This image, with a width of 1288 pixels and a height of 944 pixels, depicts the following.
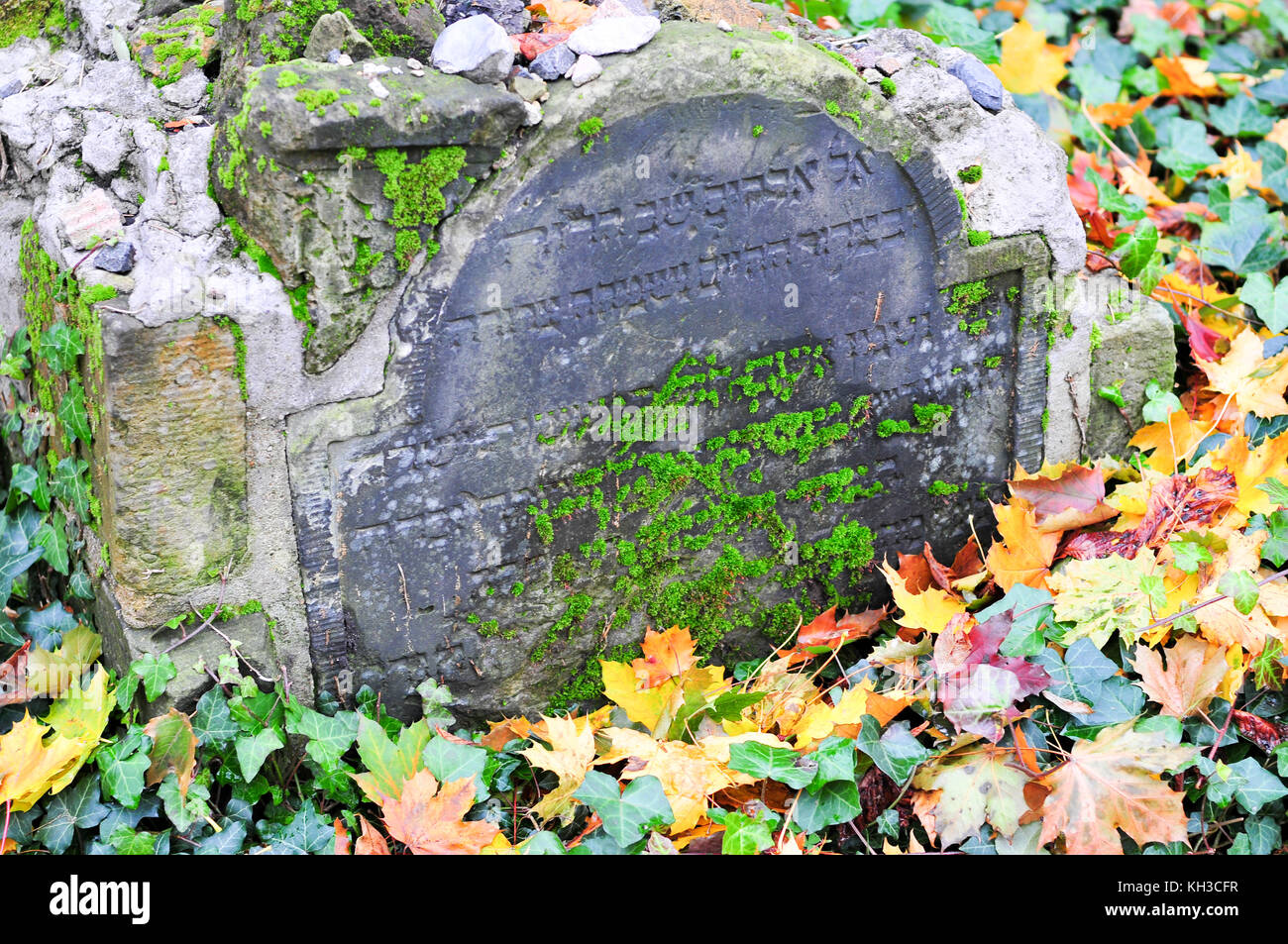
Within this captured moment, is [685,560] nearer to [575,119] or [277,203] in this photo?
[575,119]

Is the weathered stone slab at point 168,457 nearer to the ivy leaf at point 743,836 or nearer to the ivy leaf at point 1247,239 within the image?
the ivy leaf at point 743,836

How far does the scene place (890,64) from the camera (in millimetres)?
2629

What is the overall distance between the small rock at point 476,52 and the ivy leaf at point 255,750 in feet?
4.59

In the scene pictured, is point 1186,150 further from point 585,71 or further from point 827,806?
point 827,806

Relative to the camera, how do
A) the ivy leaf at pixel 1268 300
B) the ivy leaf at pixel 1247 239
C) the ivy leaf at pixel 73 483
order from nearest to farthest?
the ivy leaf at pixel 73 483
the ivy leaf at pixel 1268 300
the ivy leaf at pixel 1247 239

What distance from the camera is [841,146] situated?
2535 millimetres

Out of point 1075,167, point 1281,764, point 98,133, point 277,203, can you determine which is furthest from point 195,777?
point 1075,167

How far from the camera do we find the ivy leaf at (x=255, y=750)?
2.30m

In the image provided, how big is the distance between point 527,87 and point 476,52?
117 millimetres

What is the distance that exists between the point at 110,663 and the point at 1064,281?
8.12ft

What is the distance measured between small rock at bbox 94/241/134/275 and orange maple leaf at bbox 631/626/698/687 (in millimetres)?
1396

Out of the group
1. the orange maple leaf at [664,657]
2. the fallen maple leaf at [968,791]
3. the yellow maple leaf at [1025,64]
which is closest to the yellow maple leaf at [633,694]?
the orange maple leaf at [664,657]

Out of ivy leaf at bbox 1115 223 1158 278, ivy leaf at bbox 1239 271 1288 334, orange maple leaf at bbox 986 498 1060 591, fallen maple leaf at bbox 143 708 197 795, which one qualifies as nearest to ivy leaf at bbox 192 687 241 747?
fallen maple leaf at bbox 143 708 197 795

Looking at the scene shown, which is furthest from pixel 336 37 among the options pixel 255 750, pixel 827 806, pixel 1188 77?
pixel 1188 77
